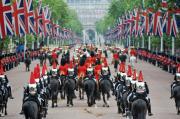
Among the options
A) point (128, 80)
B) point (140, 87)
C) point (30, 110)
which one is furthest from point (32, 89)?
point (128, 80)

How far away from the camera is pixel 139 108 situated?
22.1 m

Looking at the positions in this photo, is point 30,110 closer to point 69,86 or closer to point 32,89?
point 32,89

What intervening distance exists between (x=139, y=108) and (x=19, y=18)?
3807cm

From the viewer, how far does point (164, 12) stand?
55.5m

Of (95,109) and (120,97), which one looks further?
(95,109)

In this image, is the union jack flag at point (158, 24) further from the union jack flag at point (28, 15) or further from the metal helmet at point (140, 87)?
the metal helmet at point (140, 87)

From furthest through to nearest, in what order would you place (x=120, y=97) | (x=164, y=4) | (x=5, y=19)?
(x=164, y=4)
(x=5, y=19)
(x=120, y=97)

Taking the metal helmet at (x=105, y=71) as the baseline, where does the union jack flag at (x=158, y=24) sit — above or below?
below

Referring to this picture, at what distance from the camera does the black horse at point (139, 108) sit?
2203 cm

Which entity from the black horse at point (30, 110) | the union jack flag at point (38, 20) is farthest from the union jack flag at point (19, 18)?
the black horse at point (30, 110)

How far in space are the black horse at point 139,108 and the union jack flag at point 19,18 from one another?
122 ft

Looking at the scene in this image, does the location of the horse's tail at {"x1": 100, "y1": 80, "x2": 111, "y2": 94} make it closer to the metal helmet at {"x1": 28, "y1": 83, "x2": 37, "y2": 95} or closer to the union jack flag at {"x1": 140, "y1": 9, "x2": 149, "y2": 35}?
the metal helmet at {"x1": 28, "y1": 83, "x2": 37, "y2": 95}

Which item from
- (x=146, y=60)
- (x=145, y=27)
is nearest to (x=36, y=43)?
(x=146, y=60)

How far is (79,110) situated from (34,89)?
7647 millimetres
